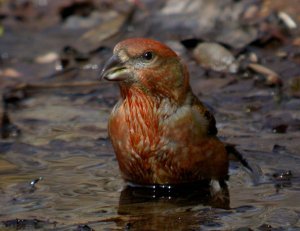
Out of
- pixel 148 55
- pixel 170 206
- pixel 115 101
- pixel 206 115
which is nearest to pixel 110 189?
pixel 170 206

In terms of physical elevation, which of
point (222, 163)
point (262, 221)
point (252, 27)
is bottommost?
point (262, 221)

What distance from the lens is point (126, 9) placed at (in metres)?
10.5

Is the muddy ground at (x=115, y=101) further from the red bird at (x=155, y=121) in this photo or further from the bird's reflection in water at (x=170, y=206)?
the red bird at (x=155, y=121)

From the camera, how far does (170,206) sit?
5.78 meters

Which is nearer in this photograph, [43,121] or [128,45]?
[128,45]

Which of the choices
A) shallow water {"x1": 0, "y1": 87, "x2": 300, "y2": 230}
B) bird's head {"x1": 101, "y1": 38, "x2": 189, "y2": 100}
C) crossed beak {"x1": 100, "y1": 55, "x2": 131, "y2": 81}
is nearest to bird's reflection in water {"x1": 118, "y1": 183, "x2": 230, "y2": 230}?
shallow water {"x1": 0, "y1": 87, "x2": 300, "y2": 230}

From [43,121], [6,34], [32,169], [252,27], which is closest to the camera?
[32,169]

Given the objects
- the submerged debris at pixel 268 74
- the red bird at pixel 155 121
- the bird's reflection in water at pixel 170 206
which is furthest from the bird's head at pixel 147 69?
the submerged debris at pixel 268 74

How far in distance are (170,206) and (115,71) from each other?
0.85 meters

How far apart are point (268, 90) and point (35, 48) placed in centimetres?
284

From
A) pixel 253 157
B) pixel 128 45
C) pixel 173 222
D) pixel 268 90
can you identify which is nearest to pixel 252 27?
pixel 268 90

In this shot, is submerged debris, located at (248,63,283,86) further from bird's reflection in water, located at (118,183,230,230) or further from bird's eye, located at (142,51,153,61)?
bird's eye, located at (142,51,153,61)

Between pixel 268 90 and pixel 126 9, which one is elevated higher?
pixel 126 9

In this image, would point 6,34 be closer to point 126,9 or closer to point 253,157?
point 126,9
